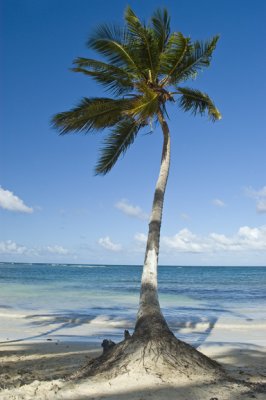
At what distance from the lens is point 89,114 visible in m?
10.8

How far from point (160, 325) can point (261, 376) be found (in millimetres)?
2239

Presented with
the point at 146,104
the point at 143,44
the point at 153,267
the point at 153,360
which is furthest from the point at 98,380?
the point at 143,44

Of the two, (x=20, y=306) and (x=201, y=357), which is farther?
(x=20, y=306)

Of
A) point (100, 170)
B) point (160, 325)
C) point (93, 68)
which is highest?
point (93, 68)

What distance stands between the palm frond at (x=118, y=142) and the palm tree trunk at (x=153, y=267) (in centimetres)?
114

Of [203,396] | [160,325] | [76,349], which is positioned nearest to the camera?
[203,396]

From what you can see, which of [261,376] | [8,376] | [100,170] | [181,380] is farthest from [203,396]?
[100,170]

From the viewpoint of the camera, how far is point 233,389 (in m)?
6.94

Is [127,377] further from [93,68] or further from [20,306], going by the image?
[20,306]

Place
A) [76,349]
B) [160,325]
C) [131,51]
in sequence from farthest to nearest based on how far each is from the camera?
1. [76,349]
2. [131,51]
3. [160,325]

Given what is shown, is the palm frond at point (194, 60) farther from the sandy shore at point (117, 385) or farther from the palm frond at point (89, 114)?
the sandy shore at point (117, 385)

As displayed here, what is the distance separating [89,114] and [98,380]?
6.40m

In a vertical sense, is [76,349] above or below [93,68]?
below

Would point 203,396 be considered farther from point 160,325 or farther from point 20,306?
point 20,306
